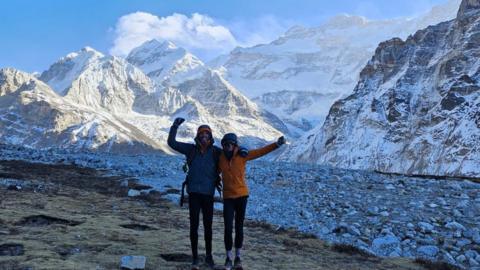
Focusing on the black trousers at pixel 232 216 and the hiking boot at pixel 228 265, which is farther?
Answer: the black trousers at pixel 232 216

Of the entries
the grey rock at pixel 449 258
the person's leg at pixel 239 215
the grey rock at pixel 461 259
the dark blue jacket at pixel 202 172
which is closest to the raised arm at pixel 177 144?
Answer: the dark blue jacket at pixel 202 172

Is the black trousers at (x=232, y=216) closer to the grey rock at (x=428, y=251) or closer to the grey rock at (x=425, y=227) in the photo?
the grey rock at (x=428, y=251)

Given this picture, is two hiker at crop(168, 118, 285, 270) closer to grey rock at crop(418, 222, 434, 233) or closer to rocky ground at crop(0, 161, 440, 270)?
rocky ground at crop(0, 161, 440, 270)

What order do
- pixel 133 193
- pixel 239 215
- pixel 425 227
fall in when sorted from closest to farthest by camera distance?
pixel 239 215
pixel 425 227
pixel 133 193

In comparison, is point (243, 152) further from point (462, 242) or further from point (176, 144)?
point (462, 242)

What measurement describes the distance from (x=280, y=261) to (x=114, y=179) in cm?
Answer: 1966

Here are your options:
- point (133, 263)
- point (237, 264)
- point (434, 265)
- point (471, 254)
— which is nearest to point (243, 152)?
point (237, 264)

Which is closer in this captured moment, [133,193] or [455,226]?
[455,226]

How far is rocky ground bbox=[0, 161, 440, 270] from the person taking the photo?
12078 millimetres

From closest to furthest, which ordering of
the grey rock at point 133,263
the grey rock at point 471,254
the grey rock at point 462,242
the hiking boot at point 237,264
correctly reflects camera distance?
the grey rock at point 133,263 → the hiking boot at point 237,264 → the grey rock at point 471,254 → the grey rock at point 462,242

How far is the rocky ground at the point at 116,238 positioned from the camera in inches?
476

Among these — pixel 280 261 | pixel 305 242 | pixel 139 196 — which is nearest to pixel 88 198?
pixel 139 196

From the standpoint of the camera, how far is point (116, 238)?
46.5 feet

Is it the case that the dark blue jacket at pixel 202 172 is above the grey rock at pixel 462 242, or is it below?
above
